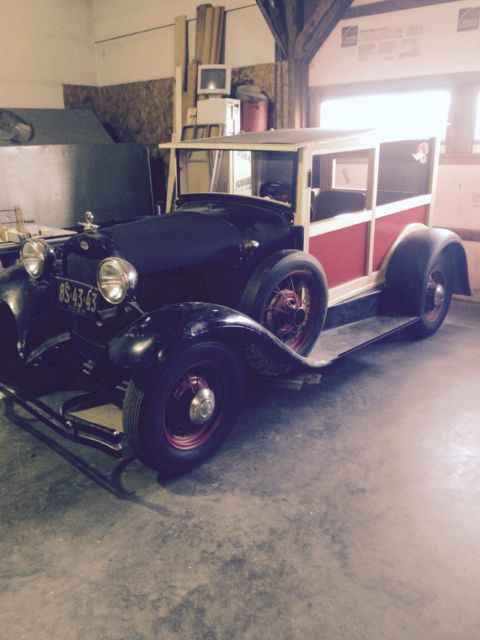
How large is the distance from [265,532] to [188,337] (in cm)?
87

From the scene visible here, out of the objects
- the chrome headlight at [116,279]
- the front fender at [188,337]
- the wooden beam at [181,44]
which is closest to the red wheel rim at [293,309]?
the front fender at [188,337]

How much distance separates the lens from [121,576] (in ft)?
6.49

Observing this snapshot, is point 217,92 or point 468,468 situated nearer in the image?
point 468,468

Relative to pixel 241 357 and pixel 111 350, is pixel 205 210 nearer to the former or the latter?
pixel 241 357

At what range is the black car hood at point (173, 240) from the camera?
2742 mm

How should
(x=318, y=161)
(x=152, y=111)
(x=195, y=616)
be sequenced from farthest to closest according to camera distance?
(x=152, y=111)
(x=318, y=161)
(x=195, y=616)

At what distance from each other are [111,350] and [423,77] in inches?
186

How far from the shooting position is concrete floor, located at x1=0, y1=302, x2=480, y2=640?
5.91ft

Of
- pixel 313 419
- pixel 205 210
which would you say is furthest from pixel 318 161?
pixel 313 419

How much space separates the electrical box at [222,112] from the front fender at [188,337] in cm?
470

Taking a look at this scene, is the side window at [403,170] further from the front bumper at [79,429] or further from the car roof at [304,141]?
the front bumper at [79,429]

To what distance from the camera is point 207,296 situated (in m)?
3.04

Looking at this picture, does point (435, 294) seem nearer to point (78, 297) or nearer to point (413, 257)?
point (413, 257)

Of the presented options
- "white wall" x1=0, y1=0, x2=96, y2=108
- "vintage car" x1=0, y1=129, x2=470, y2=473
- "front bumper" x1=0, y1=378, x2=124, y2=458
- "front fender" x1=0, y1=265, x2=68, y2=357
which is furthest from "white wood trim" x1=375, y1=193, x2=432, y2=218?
"white wall" x1=0, y1=0, x2=96, y2=108
